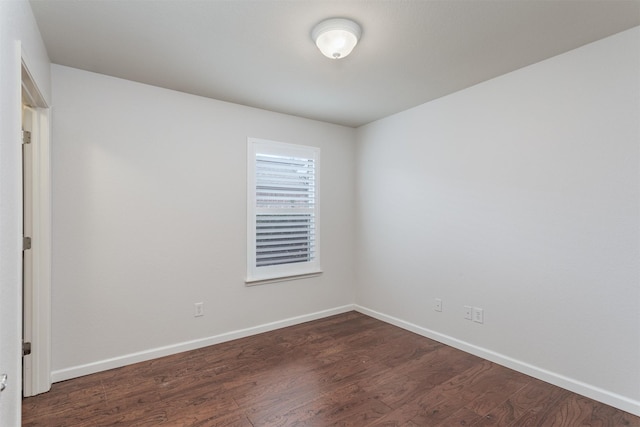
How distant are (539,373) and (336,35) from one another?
291cm

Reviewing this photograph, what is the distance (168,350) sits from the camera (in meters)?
2.85

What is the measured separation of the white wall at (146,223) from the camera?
97.2 inches

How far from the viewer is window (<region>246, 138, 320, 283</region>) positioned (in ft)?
11.0

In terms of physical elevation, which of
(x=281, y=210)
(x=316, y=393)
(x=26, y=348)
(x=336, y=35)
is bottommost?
(x=316, y=393)

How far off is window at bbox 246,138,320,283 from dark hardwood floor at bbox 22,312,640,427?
0.95 meters

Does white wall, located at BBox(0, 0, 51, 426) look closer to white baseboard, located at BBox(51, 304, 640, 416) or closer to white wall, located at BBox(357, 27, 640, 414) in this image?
white baseboard, located at BBox(51, 304, 640, 416)

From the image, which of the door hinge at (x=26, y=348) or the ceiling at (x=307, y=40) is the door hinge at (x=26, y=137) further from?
the door hinge at (x=26, y=348)

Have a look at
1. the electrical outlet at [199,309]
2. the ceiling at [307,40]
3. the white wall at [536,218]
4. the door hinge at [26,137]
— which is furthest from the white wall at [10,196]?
the white wall at [536,218]

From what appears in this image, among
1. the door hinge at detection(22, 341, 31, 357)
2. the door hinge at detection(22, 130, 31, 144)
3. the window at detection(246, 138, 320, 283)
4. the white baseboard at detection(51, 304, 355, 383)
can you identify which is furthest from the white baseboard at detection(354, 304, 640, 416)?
the door hinge at detection(22, 130, 31, 144)

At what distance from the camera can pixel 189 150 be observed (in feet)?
9.74

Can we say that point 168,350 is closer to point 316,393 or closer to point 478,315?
point 316,393

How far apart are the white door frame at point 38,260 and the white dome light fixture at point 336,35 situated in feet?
6.46

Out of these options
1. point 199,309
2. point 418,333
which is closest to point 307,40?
point 199,309

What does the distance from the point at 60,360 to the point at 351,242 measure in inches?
123
